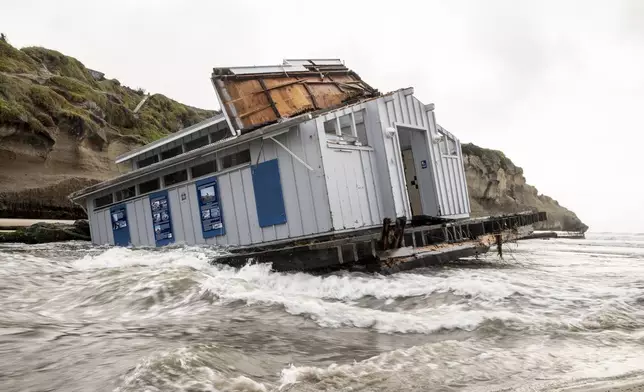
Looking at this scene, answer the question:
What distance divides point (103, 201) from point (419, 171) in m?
12.7

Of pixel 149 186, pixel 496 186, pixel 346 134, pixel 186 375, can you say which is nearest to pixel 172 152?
pixel 149 186

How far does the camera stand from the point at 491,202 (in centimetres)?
4966

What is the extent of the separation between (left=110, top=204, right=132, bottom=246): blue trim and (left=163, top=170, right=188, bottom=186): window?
10.2ft

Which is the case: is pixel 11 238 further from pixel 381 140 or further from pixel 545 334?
pixel 545 334

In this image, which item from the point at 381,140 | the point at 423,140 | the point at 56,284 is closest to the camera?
the point at 56,284

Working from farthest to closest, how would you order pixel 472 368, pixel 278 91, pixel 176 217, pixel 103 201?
pixel 103 201 → pixel 278 91 → pixel 176 217 → pixel 472 368

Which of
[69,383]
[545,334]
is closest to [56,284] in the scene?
[69,383]

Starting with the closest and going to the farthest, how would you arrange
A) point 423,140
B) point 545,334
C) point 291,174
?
1. point 545,334
2. point 291,174
3. point 423,140

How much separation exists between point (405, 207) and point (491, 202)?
3808cm

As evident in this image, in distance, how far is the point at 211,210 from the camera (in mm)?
15031

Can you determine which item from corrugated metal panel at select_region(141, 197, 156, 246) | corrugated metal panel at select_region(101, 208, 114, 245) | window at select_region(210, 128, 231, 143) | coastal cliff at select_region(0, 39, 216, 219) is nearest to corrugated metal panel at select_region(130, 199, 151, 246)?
corrugated metal panel at select_region(141, 197, 156, 246)

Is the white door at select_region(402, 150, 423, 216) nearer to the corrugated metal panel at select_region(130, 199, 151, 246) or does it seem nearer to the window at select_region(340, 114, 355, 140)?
the window at select_region(340, 114, 355, 140)

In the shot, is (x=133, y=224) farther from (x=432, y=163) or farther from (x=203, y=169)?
Result: (x=432, y=163)

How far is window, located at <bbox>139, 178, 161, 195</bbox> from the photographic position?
16.9m
